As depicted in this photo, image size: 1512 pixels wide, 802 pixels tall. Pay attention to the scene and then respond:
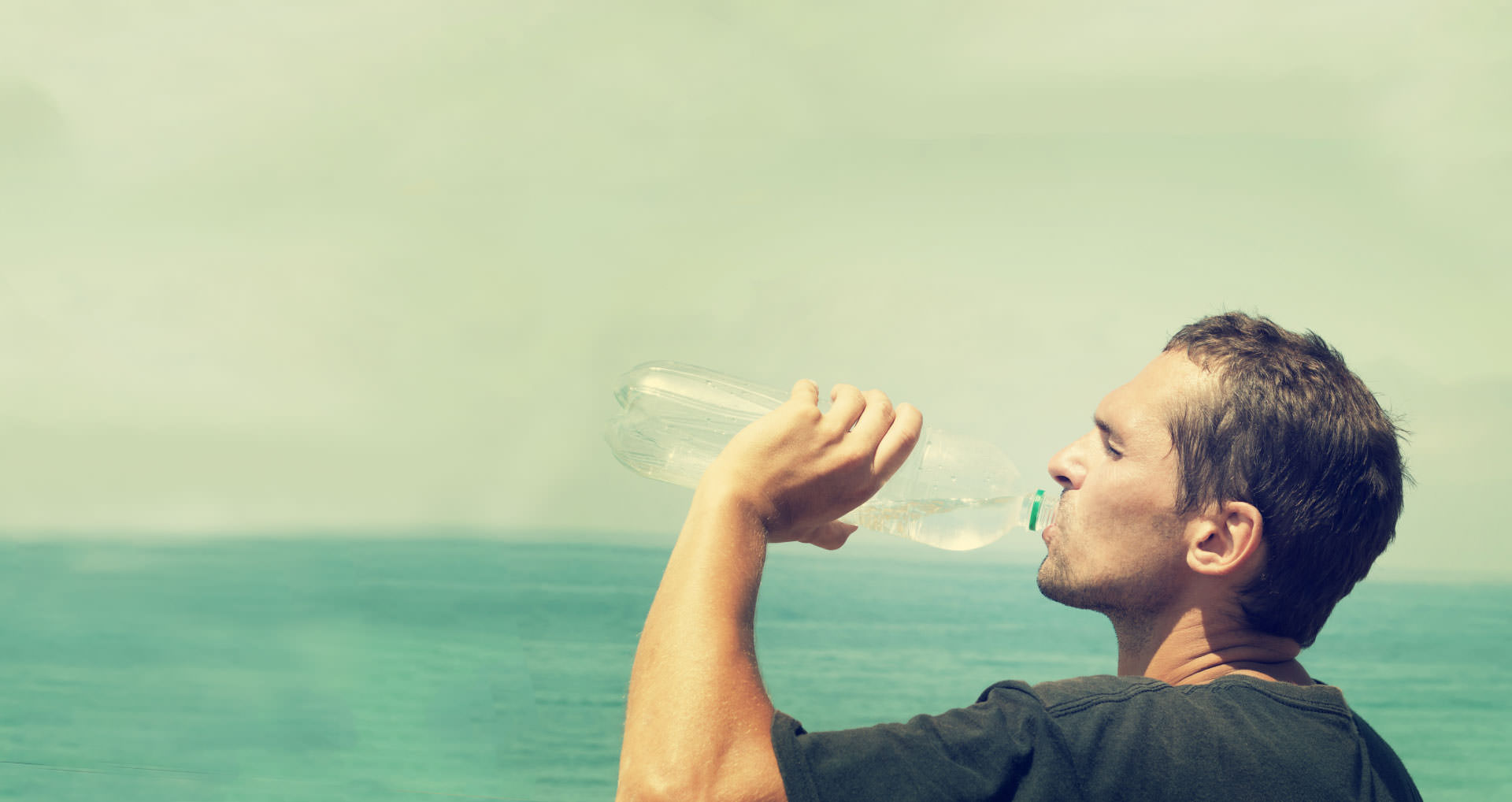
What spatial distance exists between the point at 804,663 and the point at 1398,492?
26.6 ft

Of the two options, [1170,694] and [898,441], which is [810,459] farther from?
[1170,694]

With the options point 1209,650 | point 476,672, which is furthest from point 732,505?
point 476,672

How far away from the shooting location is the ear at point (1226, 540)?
0.72 meters

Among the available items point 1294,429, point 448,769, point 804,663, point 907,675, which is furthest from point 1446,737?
point 1294,429

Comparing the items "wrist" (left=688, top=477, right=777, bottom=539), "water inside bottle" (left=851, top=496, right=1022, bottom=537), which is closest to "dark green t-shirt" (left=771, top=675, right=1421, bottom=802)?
"wrist" (left=688, top=477, right=777, bottom=539)

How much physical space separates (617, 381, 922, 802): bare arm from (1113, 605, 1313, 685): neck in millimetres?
261

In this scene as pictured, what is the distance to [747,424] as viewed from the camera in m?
1.26

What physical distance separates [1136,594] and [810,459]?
30 centimetres

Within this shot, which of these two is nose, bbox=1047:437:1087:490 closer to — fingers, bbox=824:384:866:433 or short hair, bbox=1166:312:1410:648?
short hair, bbox=1166:312:1410:648

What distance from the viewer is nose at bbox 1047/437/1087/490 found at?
2.65 ft

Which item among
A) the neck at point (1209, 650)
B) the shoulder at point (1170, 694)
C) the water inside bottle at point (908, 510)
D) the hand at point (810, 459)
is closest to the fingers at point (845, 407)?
the hand at point (810, 459)

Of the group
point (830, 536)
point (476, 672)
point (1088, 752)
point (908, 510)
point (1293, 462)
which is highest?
point (1293, 462)

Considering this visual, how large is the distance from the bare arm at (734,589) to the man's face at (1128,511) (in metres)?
0.16

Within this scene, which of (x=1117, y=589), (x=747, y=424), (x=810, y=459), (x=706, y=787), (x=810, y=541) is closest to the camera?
(x=706, y=787)
